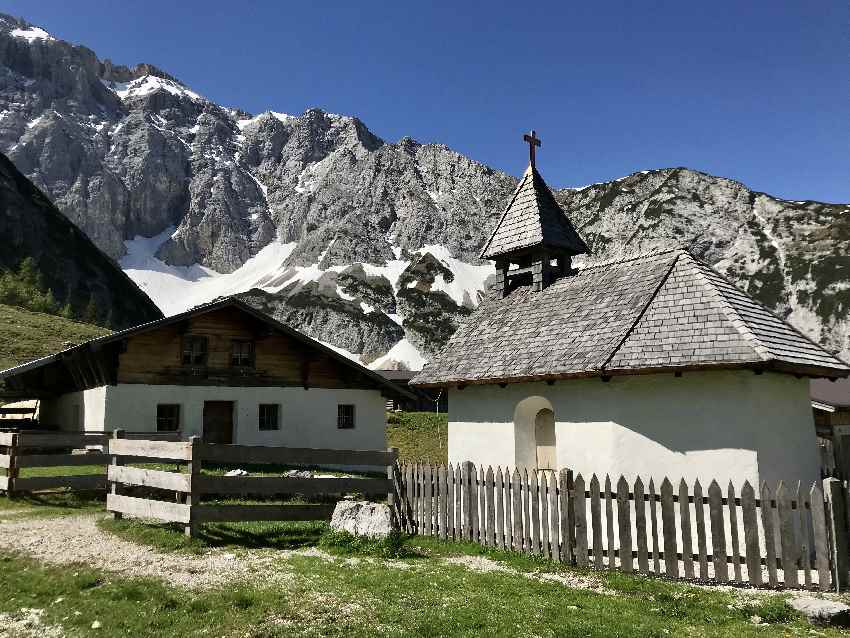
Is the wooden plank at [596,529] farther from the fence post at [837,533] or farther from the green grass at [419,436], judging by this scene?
the green grass at [419,436]

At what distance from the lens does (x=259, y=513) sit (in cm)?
1120

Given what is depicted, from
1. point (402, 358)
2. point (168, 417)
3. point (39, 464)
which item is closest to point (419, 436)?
point (168, 417)

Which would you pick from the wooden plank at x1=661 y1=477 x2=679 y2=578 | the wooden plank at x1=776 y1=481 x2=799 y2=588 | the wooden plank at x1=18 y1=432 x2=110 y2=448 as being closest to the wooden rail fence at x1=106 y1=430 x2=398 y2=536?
the wooden plank at x1=18 y1=432 x2=110 y2=448

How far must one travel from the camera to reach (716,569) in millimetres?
9070

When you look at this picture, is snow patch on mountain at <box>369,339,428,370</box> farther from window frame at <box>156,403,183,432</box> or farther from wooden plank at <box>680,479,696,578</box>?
wooden plank at <box>680,479,696,578</box>

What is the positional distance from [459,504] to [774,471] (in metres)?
5.83

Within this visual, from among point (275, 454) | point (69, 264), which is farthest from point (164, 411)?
point (69, 264)

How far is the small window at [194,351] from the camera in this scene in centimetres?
2527

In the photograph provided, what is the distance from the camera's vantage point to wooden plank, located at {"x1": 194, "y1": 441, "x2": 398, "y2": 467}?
1051cm

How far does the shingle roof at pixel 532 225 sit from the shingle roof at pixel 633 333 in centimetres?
234

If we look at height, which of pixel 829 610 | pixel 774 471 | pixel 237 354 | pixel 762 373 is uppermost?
pixel 237 354

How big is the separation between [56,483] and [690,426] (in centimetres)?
1408

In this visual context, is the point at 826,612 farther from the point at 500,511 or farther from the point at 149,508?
the point at 149,508

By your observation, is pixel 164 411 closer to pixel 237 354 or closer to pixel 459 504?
pixel 237 354
